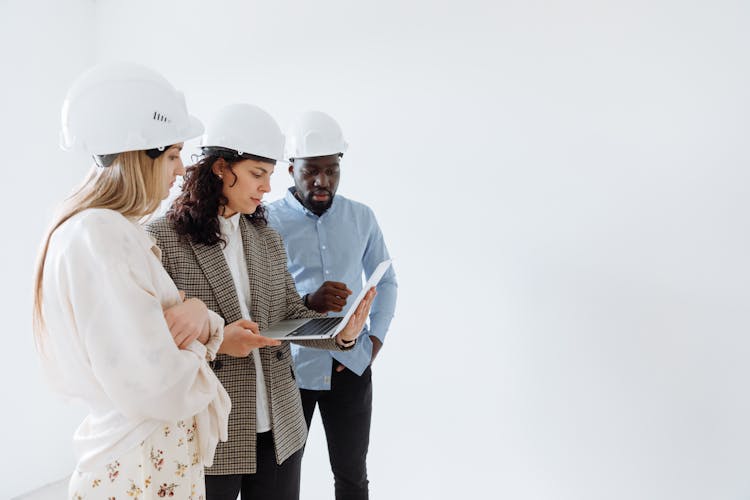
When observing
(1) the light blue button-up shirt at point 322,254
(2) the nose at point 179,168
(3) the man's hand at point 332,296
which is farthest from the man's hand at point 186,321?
(1) the light blue button-up shirt at point 322,254

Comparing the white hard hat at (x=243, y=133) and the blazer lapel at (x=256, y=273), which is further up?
the white hard hat at (x=243, y=133)

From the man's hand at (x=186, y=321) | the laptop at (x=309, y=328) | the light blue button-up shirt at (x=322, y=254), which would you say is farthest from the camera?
the light blue button-up shirt at (x=322, y=254)

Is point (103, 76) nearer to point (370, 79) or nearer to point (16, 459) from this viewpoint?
point (370, 79)

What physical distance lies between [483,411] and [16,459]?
7.47 ft

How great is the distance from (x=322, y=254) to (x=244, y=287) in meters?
0.58

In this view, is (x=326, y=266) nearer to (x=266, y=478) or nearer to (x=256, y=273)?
(x=256, y=273)

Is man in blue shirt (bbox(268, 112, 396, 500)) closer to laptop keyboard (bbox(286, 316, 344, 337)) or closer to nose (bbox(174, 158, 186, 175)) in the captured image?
laptop keyboard (bbox(286, 316, 344, 337))

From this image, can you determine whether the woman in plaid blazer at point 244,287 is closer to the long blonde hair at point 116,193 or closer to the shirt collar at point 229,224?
the shirt collar at point 229,224

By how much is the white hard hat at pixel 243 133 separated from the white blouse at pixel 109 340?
585 millimetres

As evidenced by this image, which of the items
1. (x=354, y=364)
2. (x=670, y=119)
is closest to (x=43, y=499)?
(x=354, y=364)

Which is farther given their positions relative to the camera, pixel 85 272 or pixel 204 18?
pixel 204 18

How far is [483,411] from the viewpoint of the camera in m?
2.55

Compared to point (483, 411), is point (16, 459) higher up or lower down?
lower down

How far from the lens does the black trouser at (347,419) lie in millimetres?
2107
